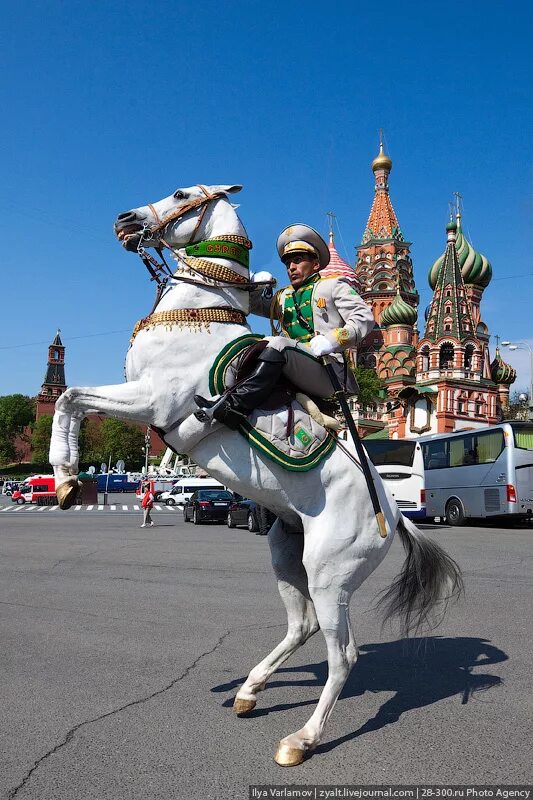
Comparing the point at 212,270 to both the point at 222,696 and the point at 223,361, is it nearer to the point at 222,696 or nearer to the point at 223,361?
the point at 223,361

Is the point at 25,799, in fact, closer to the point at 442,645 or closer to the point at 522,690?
the point at 522,690

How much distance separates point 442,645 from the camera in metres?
6.11

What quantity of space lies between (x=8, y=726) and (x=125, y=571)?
293 inches

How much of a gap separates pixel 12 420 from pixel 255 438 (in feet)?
385

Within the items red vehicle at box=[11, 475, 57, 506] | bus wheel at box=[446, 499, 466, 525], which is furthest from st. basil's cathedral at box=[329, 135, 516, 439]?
bus wheel at box=[446, 499, 466, 525]

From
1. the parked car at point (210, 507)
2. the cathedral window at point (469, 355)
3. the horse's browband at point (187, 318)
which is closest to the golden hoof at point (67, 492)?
the horse's browband at point (187, 318)

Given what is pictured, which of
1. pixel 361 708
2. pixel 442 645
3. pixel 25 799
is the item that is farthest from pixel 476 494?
pixel 25 799

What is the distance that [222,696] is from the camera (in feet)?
15.1

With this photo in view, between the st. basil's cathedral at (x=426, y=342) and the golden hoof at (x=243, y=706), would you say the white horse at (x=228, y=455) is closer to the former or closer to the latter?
the golden hoof at (x=243, y=706)

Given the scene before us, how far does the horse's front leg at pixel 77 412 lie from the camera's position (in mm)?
3994

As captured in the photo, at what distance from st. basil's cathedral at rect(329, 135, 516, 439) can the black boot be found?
5578 cm

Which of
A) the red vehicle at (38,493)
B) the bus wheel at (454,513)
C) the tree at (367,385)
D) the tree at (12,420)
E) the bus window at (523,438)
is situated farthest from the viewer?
the tree at (12,420)

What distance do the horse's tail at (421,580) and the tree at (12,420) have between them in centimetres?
11674

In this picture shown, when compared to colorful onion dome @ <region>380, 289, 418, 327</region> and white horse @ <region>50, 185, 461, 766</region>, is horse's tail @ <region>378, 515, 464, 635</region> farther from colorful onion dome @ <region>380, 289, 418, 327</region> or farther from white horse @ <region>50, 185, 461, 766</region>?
colorful onion dome @ <region>380, 289, 418, 327</region>
